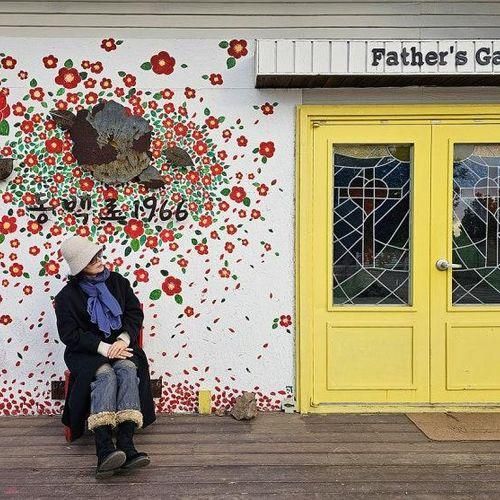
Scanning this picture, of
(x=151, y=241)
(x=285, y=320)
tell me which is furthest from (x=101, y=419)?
(x=285, y=320)

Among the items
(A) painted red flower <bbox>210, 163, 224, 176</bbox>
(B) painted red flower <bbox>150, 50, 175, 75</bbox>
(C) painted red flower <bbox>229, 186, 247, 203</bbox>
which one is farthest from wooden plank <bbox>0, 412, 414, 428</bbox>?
(B) painted red flower <bbox>150, 50, 175, 75</bbox>

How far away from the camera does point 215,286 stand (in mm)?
3824

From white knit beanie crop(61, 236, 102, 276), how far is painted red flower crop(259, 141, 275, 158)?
4.21ft

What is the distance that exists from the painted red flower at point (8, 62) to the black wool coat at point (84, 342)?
1574 millimetres

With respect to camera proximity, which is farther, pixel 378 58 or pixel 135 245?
pixel 135 245

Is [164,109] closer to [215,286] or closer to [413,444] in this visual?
[215,286]

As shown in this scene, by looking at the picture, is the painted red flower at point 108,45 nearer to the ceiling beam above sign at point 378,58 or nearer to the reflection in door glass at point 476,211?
the ceiling beam above sign at point 378,58

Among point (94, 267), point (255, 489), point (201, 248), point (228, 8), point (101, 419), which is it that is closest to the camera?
point (255, 489)

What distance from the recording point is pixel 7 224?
3766 mm

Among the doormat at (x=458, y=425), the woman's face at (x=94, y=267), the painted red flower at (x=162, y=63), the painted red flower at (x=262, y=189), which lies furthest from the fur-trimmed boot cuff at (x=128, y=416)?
the painted red flower at (x=162, y=63)

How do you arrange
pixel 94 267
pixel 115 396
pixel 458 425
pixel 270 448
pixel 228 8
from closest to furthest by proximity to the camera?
pixel 115 396 < pixel 270 448 < pixel 94 267 < pixel 458 425 < pixel 228 8

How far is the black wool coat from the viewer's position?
3.24m

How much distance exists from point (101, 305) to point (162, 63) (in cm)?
167

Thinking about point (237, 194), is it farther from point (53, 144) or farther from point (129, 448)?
point (129, 448)
